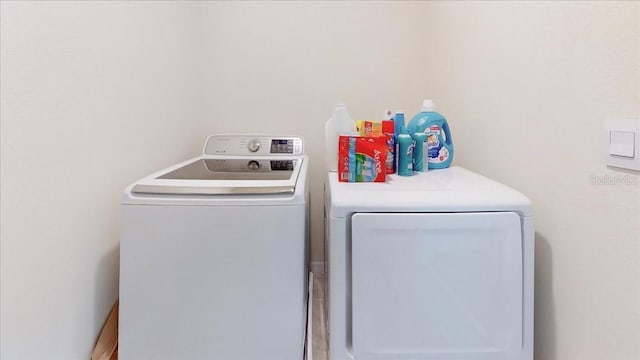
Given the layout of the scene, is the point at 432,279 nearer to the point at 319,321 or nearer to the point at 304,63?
the point at 319,321

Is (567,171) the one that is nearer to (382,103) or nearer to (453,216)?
(453,216)

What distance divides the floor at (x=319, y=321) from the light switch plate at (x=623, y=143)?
1112 millimetres

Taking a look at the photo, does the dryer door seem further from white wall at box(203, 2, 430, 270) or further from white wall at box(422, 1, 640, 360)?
white wall at box(203, 2, 430, 270)

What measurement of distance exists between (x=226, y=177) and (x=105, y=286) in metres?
0.61

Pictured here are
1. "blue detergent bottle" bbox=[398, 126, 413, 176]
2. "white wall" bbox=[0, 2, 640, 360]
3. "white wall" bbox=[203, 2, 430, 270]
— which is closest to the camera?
"white wall" bbox=[0, 2, 640, 360]

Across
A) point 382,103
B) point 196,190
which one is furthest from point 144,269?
point 382,103

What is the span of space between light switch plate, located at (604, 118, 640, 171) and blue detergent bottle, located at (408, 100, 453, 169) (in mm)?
729

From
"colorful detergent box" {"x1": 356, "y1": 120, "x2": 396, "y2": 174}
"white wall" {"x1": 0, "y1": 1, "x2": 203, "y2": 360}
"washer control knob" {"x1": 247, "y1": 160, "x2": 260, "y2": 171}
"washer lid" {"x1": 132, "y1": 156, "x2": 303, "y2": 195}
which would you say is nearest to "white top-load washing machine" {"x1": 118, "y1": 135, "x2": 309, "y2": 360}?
"washer lid" {"x1": 132, "y1": 156, "x2": 303, "y2": 195}

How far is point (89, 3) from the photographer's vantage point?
48.6 inches

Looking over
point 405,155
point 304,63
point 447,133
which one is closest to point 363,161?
point 405,155

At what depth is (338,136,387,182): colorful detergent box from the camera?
4.14 feet

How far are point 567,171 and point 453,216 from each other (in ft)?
1.13

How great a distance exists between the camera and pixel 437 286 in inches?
39.8

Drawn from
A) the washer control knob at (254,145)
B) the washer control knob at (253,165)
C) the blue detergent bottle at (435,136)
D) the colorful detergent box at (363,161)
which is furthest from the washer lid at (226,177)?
the blue detergent bottle at (435,136)
